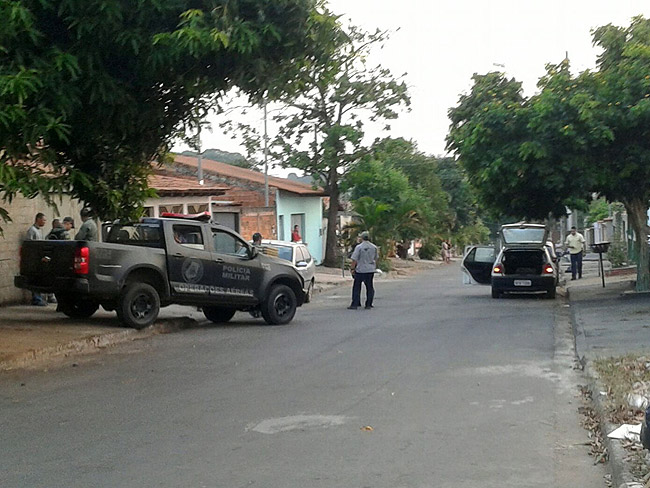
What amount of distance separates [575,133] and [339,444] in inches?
551

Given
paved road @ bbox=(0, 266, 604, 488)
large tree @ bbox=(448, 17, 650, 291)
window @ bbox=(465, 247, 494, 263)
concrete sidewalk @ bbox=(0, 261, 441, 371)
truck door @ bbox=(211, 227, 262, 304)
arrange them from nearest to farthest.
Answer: paved road @ bbox=(0, 266, 604, 488) → concrete sidewalk @ bbox=(0, 261, 441, 371) → truck door @ bbox=(211, 227, 262, 304) → large tree @ bbox=(448, 17, 650, 291) → window @ bbox=(465, 247, 494, 263)

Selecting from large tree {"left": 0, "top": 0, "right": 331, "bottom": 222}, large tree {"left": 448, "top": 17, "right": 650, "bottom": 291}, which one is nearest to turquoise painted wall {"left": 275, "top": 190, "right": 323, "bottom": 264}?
large tree {"left": 448, "top": 17, "right": 650, "bottom": 291}

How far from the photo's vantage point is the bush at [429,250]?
63656 millimetres

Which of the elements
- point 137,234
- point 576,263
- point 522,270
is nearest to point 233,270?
point 137,234

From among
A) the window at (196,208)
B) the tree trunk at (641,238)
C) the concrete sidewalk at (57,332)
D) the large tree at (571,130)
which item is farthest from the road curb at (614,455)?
the window at (196,208)

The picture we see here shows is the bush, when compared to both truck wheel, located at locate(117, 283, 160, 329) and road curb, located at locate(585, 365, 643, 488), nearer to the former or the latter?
→ truck wheel, located at locate(117, 283, 160, 329)

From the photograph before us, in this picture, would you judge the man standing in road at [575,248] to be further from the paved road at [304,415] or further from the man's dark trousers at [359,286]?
the paved road at [304,415]

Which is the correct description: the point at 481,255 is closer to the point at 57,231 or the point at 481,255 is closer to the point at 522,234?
the point at 522,234

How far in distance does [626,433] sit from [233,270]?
1070cm

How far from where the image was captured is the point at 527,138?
2088 cm

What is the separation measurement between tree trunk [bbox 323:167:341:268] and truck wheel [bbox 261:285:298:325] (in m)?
26.6

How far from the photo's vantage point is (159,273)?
16203 mm

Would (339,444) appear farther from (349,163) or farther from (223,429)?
(349,163)

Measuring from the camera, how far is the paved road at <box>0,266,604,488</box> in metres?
6.83
